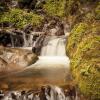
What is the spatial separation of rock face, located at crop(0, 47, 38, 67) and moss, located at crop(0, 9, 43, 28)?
4.63 m

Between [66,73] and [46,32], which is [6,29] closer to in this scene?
[46,32]

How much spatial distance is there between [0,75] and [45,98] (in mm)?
3708

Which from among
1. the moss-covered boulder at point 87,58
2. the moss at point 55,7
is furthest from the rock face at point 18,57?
the moss at point 55,7

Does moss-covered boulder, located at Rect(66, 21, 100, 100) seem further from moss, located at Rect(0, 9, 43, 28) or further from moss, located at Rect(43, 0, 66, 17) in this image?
moss, located at Rect(43, 0, 66, 17)

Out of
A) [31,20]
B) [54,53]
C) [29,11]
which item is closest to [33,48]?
[54,53]

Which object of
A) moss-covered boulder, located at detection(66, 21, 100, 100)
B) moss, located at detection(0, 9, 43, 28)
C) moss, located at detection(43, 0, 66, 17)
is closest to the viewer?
moss-covered boulder, located at detection(66, 21, 100, 100)

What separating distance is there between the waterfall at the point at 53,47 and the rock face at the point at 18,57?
134 cm

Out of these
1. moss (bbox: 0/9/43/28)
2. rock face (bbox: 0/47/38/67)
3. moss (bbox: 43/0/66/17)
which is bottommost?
rock face (bbox: 0/47/38/67)

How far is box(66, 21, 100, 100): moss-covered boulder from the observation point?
436 inches

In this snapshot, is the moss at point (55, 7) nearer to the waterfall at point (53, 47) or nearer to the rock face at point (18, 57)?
the waterfall at point (53, 47)

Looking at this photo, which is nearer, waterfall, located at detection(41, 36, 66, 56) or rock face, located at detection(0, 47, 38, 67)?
rock face, located at detection(0, 47, 38, 67)

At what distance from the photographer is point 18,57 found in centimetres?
1598

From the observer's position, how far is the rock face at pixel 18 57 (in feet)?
51.8

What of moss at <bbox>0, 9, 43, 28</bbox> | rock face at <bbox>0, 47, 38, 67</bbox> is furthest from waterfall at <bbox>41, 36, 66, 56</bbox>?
moss at <bbox>0, 9, 43, 28</bbox>
